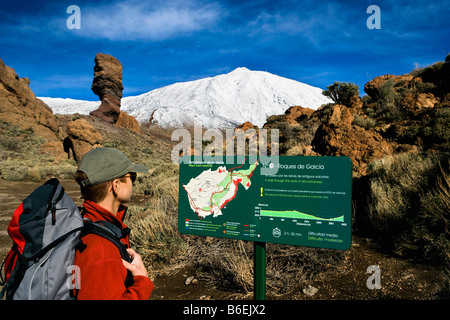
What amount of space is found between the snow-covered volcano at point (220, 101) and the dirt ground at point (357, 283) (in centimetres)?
7462

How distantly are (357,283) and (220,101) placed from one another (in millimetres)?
94417

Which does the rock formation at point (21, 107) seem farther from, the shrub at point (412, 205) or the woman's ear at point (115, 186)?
the woman's ear at point (115, 186)

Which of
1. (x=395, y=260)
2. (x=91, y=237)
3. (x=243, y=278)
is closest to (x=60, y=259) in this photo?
(x=91, y=237)

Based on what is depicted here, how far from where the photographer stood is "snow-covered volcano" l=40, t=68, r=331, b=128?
276 ft

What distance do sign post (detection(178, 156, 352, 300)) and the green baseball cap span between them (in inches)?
39.4

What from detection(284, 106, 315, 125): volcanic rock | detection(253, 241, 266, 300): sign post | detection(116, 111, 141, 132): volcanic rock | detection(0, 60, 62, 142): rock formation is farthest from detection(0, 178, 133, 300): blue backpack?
detection(116, 111, 141, 132): volcanic rock

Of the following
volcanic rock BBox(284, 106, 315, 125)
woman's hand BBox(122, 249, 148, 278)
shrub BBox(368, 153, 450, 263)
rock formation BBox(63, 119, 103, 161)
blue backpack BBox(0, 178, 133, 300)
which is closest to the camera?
blue backpack BBox(0, 178, 133, 300)

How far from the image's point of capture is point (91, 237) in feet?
4.64

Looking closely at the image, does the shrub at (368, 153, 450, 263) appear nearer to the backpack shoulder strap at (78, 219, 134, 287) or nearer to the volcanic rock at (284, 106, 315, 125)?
the backpack shoulder strap at (78, 219, 134, 287)

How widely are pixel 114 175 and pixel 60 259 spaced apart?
602 millimetres

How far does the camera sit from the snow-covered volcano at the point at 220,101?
84250mm

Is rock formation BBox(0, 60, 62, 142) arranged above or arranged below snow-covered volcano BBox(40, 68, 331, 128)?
below

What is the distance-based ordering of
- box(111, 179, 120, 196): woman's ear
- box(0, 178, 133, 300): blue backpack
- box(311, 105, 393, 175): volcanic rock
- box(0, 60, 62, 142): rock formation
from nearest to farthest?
box(0, 178, 133, 300): blue backpack < box(111, 179, 120, 196): woman's ear < box(311, 105, 393, 175): volcanic rock < box(0, 60, 62, 142): rock formation

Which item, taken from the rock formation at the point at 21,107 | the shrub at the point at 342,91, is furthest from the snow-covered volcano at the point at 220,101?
the shrub at the point at 342,91
